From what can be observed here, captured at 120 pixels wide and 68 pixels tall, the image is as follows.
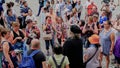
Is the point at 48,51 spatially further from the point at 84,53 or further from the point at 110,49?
the point at 84,53

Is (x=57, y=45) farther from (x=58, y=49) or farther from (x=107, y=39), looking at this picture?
(x=107, y=39)

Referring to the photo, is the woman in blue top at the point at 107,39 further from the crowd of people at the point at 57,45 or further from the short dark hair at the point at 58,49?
the short dark hair at the point at 58,49

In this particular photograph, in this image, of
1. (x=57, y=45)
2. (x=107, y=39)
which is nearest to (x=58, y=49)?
(x=57, y=45)

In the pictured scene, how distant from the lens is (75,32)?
828cm

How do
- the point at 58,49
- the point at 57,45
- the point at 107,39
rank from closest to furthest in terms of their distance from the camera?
the point at 58,49 → the point at 57,45 → the point at 107,39

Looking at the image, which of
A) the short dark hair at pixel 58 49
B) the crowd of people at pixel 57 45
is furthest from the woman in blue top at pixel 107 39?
the short dark hair at pixel 58 49

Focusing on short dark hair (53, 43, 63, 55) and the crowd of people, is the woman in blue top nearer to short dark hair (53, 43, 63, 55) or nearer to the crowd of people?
the crowd of people

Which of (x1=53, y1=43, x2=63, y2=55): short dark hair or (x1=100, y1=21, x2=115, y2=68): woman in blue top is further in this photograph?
(x1=100, y1=21, x2=115, y2=68): woman in blue top

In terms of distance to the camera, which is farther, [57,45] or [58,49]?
[57,45]

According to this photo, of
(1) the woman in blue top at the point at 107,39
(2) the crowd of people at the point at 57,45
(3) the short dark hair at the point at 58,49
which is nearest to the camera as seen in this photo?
(3) the short dark hair at the point at 58,49

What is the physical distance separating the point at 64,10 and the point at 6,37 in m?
10.2

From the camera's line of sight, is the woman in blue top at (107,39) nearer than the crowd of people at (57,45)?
No

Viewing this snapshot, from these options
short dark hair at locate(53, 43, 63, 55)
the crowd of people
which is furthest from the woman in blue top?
short dark hair at locate(53, 43, 63, 55)

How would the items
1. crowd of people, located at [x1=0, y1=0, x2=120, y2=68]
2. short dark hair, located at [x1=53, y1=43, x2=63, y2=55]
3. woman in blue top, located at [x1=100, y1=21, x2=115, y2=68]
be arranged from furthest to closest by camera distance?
woman in blue top, located at [x1=100, y1=21, x2=115, y2=68] → crowd of people, located at [x1=0, y1=0, x2=120, y2=68] → short dark hair, located at [x1=53, y1=43, x2=63, y2=55]
